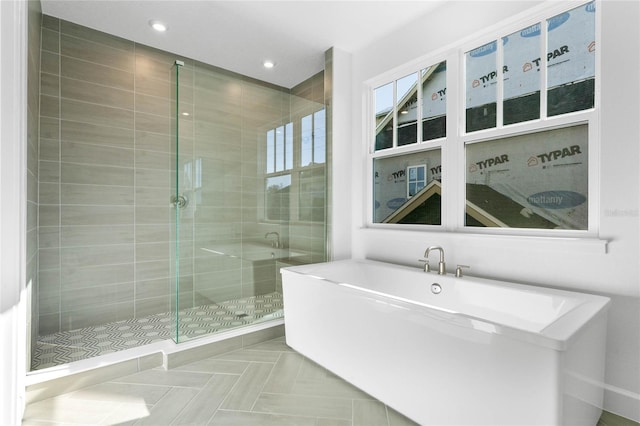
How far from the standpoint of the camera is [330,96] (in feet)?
10.3

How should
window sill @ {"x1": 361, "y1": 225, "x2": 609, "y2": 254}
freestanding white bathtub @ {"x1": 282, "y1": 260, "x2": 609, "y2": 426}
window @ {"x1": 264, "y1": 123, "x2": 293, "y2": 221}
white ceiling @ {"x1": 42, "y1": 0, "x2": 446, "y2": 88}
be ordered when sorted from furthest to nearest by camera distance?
window @ {"x1": 264, "y1": 123, "x2": 293, "y2": 221} → white ceiling @ {"x1": 42, "y1": 0, "x2": 446, "y2": 88} → window sill @ {"x1": 361, "y1": 225, "x2": 609, "y2": 254} → freestanding white bathtub @ {"x1": 282, "y1": 260, "x2": 609, "y2": 426}

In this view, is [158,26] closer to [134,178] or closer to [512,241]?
[134,178]

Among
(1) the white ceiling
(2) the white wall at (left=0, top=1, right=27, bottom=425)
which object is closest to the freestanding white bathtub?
(2) the white wall at (left=0, top=1, right=27, bottom=425)

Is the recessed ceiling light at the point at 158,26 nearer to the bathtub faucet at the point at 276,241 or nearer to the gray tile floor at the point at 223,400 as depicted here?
the bathtub faucet at the point at 276,241

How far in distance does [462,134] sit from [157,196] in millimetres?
2735

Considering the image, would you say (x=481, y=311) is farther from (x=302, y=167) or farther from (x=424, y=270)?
(x=302, y=167)

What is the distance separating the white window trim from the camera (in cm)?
184

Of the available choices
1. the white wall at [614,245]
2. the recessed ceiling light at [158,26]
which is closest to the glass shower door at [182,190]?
the recessed ceiling light at [158,26]

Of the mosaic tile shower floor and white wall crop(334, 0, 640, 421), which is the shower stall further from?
white wall crop(334, 0, 640, 421)

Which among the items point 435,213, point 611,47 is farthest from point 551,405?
point 611,47

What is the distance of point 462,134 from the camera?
246cm

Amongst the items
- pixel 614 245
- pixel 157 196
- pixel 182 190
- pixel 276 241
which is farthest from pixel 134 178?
pixel 614 245

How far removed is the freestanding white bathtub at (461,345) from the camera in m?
1.20

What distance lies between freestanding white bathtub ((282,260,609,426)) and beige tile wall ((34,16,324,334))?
67cm
